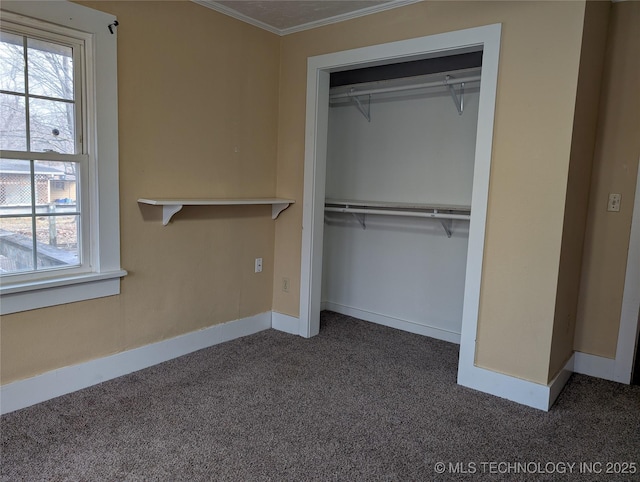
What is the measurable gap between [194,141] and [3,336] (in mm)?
1518

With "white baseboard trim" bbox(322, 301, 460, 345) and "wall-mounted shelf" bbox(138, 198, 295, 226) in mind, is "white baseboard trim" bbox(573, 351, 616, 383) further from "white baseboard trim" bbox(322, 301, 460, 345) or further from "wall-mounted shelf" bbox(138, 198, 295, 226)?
"wall-mounted shelf" bbox(138, 198, 295, 226)

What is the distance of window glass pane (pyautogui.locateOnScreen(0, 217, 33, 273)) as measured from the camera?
2197 mm

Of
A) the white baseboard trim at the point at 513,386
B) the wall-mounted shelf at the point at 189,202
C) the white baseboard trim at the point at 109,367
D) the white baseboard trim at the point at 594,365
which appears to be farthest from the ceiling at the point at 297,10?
the white baseboard trim at the point at 594,365

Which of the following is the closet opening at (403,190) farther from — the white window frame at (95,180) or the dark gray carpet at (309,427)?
the white window frame at (95,180)

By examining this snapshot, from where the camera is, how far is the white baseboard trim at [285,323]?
3.54 metres

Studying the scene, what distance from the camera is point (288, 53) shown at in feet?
11.2

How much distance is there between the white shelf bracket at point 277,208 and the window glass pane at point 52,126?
1.48 meters

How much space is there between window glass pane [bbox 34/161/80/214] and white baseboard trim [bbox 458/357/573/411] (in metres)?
2.43

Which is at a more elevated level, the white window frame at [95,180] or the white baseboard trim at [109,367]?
the white window frame at [95,180]

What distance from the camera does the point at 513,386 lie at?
8.43 ft

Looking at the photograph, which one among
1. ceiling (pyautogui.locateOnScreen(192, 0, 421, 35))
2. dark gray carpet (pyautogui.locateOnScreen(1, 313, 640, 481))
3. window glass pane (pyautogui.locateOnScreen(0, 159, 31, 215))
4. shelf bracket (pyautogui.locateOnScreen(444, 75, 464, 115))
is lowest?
dark gray carpet (pyautogui.locateOnScreen(1, 313, 640, 481))

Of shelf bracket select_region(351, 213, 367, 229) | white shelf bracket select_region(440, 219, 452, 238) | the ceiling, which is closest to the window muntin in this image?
the ceiling

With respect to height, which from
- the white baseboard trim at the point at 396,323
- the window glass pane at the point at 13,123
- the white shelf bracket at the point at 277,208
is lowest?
the white baseboard trim at the point at 396,323

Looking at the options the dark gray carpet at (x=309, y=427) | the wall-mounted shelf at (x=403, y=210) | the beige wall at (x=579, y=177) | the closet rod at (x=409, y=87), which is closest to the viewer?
the dark gray carpet at (x=309, y=427)
